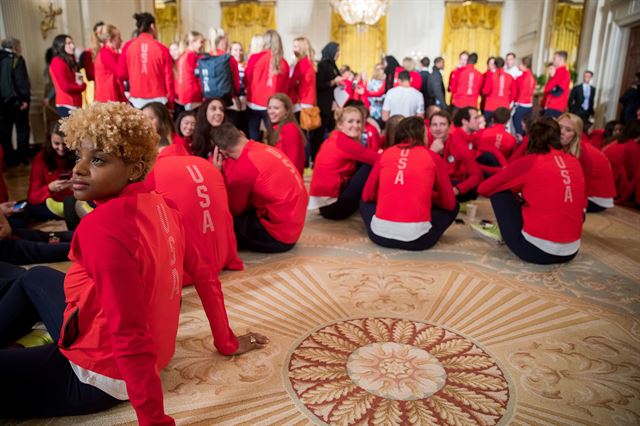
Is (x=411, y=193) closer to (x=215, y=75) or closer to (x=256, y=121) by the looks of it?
(x=215, y=75)

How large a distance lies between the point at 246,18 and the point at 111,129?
43.0ft

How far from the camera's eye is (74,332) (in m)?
1.29

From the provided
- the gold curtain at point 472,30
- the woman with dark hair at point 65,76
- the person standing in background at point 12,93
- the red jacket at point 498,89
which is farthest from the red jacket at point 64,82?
the gold curtain at point 472,30

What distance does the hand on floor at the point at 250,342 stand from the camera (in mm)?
1912

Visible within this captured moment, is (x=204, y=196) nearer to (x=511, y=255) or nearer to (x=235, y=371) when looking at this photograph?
(x=235, y=371)

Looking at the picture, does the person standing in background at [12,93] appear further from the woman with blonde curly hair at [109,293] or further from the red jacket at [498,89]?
the red jacket at [498,89]

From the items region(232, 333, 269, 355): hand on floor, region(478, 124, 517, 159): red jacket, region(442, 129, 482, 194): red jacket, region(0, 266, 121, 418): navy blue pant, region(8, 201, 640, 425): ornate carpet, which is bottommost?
region(8, 201, 640, 425): ornate carpet

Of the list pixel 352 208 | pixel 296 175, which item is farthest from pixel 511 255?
pixel 296 175

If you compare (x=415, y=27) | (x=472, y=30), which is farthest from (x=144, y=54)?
(x=472, y=30)

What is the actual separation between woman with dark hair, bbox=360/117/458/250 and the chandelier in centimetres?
820

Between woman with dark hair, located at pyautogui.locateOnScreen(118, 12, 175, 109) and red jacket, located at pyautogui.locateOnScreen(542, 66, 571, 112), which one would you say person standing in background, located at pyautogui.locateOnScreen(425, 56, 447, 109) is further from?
woman with dark hair, located at pyautogui.locateOnScreen(118, 12, 175, 109)

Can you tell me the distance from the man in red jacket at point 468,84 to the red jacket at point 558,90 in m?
1.21

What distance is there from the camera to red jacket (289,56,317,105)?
17.8 ft

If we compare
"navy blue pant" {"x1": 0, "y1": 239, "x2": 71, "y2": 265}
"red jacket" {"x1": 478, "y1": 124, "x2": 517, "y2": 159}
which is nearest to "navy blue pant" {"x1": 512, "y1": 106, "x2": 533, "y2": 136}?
"red jacket" {"x1": 478, "y1": 124, "x2": 517, "y2": 159}
